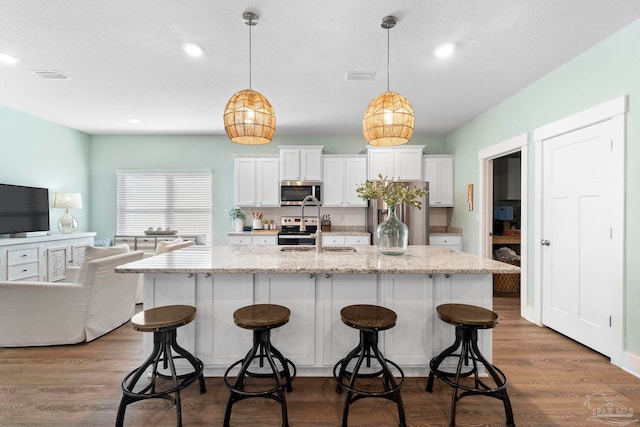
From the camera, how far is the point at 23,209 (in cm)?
426

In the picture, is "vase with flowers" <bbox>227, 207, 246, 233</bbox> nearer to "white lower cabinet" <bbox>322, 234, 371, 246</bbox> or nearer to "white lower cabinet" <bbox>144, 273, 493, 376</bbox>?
"white lower cabinet" <bbox>322, 234, 371, 246</bbox>

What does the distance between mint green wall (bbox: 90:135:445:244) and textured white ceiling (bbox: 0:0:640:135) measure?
1.39 m

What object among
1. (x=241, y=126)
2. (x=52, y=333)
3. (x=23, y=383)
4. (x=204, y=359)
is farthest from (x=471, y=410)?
(x=52, y=333)

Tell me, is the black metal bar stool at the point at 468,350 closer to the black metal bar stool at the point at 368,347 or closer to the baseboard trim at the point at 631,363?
the black metal bar stool at the point at 368,347

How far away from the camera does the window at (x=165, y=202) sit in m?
5.71

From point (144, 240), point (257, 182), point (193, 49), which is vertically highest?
point (193, 49)

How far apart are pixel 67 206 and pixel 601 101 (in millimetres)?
6784

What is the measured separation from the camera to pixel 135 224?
5.73m

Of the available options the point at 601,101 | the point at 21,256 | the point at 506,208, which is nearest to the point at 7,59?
the point at 21,256

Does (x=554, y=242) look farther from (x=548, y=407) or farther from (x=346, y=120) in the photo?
(x=346, y=120)

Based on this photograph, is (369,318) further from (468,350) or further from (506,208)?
(506,208)

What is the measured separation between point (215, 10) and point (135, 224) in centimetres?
479
